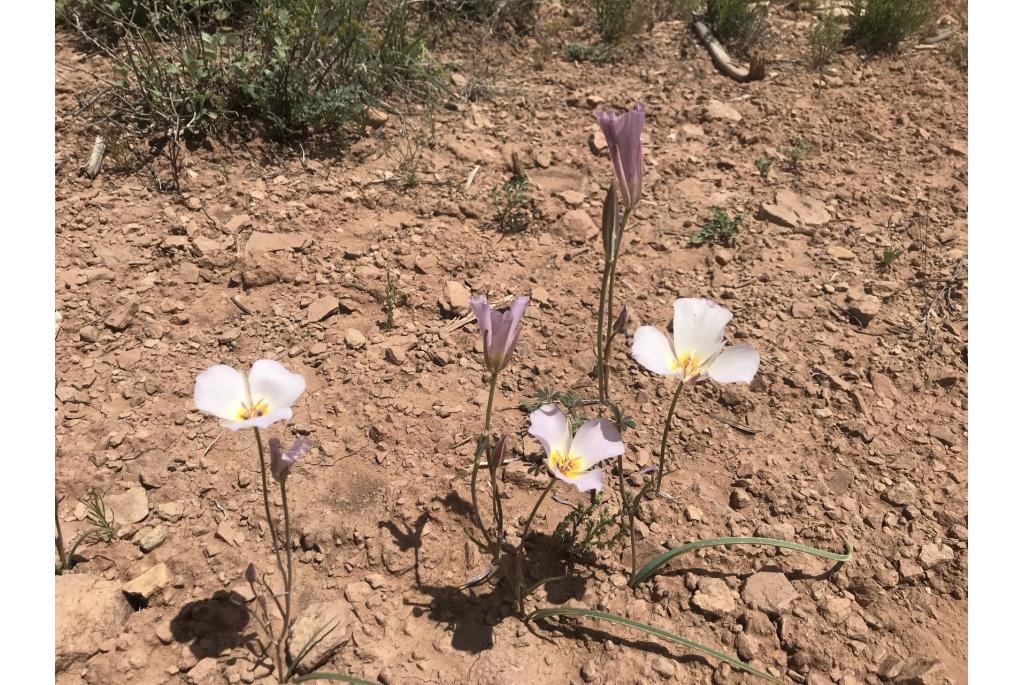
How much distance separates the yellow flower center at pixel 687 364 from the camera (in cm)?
152

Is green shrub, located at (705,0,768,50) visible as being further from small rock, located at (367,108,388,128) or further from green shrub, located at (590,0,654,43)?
small rock, located at (367,108,388,128)

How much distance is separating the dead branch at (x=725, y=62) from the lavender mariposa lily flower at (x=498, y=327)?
9.69 feet

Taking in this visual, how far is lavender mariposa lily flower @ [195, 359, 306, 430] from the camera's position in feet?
4.44

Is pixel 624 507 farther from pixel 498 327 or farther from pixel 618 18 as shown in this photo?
pixel 618 18

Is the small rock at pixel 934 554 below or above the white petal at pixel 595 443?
below

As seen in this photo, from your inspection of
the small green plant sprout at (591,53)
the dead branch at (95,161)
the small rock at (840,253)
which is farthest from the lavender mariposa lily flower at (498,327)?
the small green plant sprout at (591,53)

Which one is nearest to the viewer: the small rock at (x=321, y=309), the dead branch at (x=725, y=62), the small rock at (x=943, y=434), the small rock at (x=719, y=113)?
the small rock at (x=943, y=434)

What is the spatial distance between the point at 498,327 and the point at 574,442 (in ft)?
1.04

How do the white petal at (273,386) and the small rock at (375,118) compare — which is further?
the small rock at (375,118)

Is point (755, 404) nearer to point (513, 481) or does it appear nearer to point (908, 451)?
point (908, 451)

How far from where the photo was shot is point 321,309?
7.82 feet

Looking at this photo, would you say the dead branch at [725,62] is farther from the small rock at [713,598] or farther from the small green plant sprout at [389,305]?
the small rock at [713,598]

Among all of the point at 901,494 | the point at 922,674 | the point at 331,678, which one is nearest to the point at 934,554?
the point at 901,494

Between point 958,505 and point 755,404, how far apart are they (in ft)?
1.93
